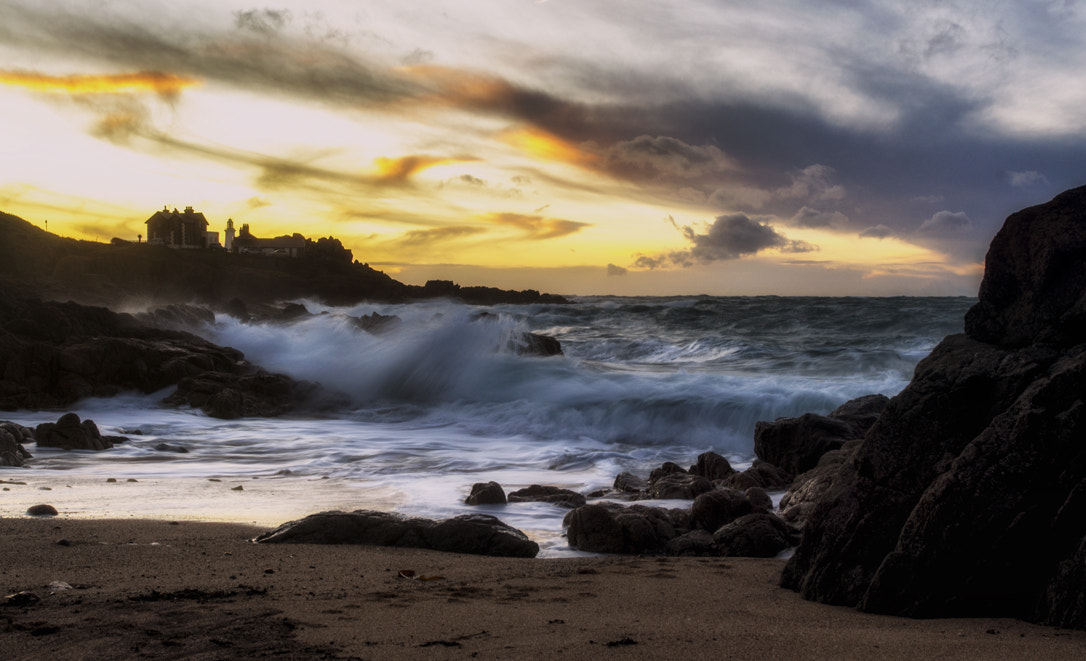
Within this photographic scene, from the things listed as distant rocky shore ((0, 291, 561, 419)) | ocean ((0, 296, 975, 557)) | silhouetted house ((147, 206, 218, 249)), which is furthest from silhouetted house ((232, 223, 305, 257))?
distant rocky shore ((0, 291, 561, 419))

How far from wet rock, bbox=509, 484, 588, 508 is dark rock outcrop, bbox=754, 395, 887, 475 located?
97.8 inches

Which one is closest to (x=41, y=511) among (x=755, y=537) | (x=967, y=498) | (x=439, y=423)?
(x=755, y=537)

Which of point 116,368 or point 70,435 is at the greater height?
point 116,368

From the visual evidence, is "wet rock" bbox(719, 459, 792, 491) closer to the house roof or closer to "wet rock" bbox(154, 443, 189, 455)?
"wet rock" bbox(154, 443, 189, 455)

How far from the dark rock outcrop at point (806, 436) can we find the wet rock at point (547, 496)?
2.49 meters

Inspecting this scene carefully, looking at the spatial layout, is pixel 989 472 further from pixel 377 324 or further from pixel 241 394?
pixel 377 324

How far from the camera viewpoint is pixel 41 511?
5.80 m

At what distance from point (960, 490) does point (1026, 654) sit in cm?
76

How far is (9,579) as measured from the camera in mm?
3979

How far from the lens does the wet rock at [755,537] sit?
5211 millimetres

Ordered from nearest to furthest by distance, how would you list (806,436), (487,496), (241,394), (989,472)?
1. (989,472)
2. (487,496)
3. (806,436)
4. (241,394)

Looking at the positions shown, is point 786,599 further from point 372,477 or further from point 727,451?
point 727,451

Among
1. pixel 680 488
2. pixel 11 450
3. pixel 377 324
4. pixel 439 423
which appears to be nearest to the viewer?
pixel 680 488

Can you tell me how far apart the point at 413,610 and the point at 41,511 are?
3.67m
